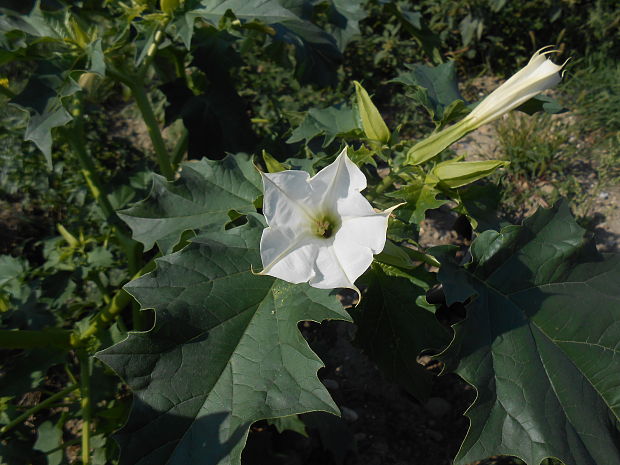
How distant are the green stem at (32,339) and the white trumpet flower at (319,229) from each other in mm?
760

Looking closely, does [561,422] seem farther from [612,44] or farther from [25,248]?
[612,44]

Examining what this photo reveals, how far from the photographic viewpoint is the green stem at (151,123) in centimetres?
162

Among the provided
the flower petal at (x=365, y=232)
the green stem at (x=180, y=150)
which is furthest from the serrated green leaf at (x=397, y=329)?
the green stem at (x=180, y=150)

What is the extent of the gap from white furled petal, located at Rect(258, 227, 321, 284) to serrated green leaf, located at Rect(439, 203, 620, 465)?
278 mm

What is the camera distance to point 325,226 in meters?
1.05

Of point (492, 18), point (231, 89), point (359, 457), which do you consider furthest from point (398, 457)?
point (492, 18)

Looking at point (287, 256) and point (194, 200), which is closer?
point (287, 256)

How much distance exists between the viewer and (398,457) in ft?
6.44

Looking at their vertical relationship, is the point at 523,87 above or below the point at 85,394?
above

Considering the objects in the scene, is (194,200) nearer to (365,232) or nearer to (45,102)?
(45,102)

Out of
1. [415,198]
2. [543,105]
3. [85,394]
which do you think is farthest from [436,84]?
[85,394]

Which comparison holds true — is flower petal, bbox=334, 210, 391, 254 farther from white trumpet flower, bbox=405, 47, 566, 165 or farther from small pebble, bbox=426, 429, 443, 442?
small pebble, bbox=426, 429, 443, 442

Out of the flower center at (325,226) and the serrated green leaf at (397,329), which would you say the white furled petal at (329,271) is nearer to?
the flower center at (325,226)

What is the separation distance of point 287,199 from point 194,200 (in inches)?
18.3
